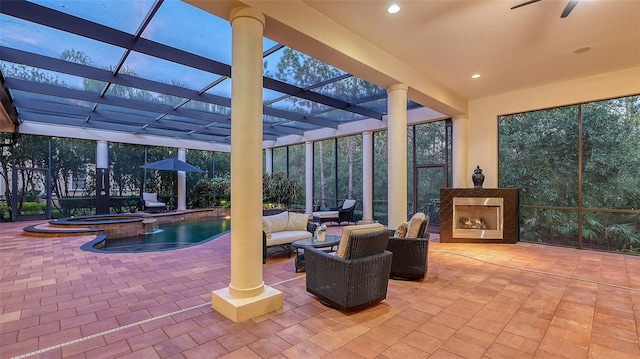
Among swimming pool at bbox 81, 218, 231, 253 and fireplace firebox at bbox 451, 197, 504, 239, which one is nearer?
swimming pool at bbox 81, 218, 231, 253

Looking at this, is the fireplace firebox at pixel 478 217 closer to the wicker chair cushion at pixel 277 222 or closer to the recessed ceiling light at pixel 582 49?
the recessed ceiling light at pixel 582 49

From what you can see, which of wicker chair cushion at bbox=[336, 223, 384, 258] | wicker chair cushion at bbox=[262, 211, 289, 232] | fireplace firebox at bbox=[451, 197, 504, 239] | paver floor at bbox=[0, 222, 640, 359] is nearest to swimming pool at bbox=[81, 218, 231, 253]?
paver floor at bbox=[0, 222, 640, 359]

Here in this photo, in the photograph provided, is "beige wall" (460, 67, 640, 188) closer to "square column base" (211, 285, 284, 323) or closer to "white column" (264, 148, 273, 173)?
→ "square column base" (211, 285, 284, 323)

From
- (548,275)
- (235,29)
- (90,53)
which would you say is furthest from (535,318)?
(90,53)

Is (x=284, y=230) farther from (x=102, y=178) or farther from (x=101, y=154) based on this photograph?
(x=101, y=154)

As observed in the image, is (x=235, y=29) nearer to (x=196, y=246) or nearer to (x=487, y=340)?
(x=487, y=340)

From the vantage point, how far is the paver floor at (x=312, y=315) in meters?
2.30

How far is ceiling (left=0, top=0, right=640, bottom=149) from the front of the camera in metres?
3.51

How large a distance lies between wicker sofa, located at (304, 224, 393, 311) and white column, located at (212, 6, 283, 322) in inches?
23.8

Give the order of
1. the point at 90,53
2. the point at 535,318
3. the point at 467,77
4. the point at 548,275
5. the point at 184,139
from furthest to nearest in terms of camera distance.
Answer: the point at 184,139 < the point at 467,77 < the point at 90,53 < the point at 548,275 < the point at 535,318

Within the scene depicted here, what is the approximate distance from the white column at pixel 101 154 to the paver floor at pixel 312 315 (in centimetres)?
679

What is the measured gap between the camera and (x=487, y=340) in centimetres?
244

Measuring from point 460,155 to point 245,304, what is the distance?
256 inches

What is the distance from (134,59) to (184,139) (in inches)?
312
